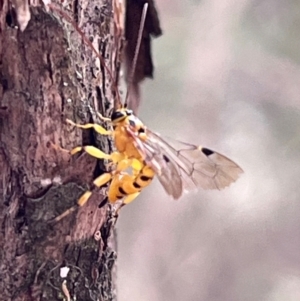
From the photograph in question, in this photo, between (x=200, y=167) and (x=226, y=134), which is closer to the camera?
(x=200, y=167)

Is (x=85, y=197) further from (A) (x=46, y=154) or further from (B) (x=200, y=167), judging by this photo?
(B) (x=200, y=167)

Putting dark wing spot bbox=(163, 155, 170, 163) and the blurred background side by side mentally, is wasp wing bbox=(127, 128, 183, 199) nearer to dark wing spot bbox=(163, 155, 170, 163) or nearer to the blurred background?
dark wing spot bbox=(163, 155, 170, 163)

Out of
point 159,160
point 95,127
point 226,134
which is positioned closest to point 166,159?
point 159,160

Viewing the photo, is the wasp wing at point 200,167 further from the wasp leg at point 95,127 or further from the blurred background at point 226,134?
the blurred background at point 226,134

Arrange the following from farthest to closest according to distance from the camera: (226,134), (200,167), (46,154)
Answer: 1. (226,134)
2. (200,167)
3. (46,154)

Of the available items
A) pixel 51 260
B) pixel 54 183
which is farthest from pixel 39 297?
pixel 54 183

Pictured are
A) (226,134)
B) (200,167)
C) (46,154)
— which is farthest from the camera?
(226,134)

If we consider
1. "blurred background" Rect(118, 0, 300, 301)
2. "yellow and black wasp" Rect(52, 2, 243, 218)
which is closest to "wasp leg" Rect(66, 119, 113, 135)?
"yellow and black wasp" Rect(52, 2, 243, 218)

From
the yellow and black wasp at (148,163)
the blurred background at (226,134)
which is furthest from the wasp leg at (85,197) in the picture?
the blurred background at (226,134)
